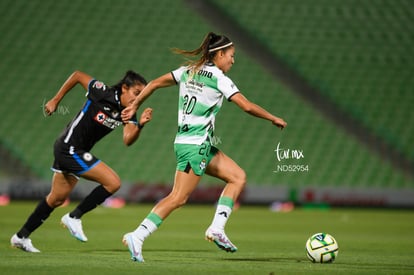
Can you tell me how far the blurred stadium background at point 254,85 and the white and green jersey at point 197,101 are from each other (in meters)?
12.0

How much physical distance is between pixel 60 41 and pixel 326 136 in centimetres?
860

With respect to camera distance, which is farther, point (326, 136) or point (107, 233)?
point (326, 136)

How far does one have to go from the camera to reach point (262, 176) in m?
21.0

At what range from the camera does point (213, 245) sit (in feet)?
34.1

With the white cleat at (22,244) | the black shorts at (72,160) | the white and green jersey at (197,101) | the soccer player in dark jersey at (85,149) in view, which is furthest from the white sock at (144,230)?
the white cleat at (22,244)

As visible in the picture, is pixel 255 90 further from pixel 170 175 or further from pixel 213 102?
pixel 213 102

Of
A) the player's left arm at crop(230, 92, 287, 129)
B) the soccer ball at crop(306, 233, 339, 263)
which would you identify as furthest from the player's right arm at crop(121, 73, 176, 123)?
the soccer ball at crop(306, 233, 339, 263)

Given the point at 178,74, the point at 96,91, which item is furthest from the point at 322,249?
the point at 96,91

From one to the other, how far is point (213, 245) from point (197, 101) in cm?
337

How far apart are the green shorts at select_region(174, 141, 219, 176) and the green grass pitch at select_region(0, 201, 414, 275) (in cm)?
91

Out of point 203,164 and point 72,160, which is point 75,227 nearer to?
point 72,160

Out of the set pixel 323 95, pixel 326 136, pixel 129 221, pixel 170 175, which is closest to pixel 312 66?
pixel 323 95

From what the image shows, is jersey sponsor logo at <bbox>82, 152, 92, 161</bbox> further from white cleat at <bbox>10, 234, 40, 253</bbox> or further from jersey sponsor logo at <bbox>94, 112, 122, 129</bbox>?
white cleat at <bbox>10, 234, 40, 253</bbox>

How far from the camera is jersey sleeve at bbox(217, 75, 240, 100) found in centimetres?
736
